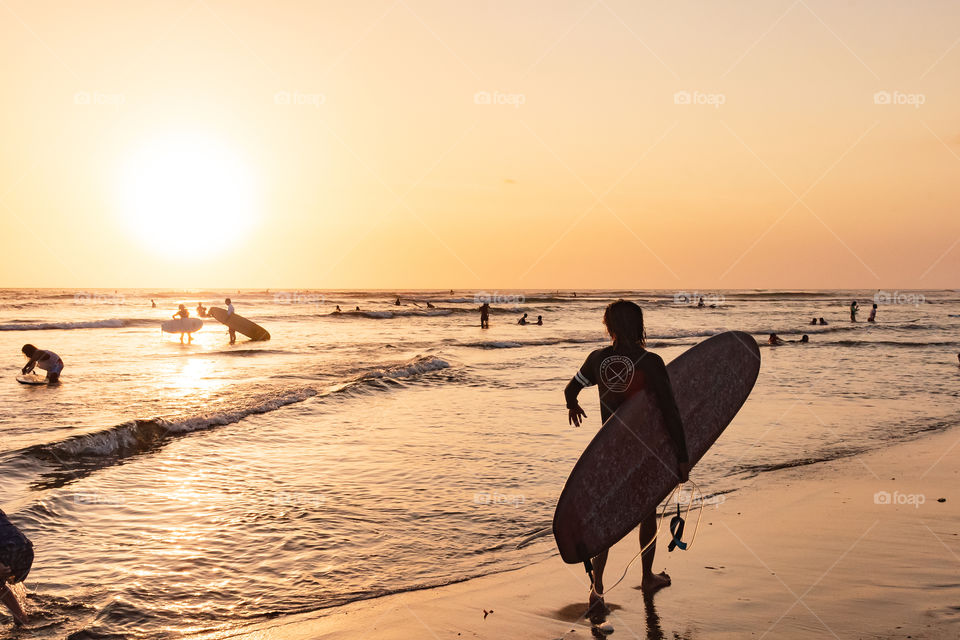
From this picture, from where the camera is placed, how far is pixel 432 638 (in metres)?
3.87

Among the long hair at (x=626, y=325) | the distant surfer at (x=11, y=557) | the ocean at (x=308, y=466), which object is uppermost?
the long hair at (x=626, y=325)

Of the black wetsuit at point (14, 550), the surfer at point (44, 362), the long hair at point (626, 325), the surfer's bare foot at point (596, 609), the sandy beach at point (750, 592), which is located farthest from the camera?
the surfer at point (44, 362)

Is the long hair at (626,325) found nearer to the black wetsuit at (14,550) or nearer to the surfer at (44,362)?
the black wetsuit at (14,550)

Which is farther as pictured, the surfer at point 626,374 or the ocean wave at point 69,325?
the ocean wave at point 69,325

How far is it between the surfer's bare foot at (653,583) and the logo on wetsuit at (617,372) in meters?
1.31

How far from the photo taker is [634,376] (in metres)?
4.45

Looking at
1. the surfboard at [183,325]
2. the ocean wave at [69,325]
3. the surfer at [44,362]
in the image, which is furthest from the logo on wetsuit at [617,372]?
the ocean wave at [69,325]

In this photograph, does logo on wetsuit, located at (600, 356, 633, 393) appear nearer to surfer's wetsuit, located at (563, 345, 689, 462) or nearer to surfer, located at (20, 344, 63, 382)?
surfer's wetsuit, located at (563, 345, 689, 462)

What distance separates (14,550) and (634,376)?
375 centimetres

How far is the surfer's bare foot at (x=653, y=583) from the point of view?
4512 mm

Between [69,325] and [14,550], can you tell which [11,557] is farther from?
[69,325]

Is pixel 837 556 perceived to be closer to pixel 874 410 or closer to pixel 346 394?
pixel 874 410

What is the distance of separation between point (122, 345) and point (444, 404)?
68.9 feet

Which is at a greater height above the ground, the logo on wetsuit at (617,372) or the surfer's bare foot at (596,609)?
the logo on wetsuit at (617,372)
